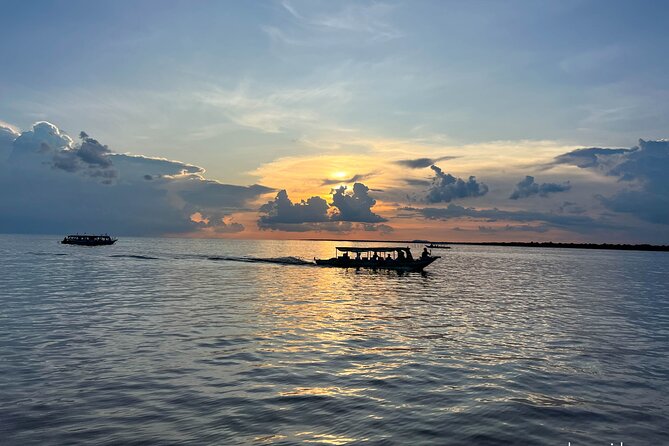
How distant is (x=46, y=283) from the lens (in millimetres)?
49625

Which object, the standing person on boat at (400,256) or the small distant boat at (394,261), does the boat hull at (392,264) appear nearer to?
the small distant boat at (394,261)

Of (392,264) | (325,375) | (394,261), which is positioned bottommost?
(325,375)

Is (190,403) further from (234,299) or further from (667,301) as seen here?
(667,301)

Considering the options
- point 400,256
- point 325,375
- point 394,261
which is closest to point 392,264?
point 394,261

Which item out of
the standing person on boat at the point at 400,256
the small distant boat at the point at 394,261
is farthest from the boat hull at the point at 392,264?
the standing person on boat at the point at 400,256

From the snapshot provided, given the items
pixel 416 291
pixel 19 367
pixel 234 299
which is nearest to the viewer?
pixel 19 367

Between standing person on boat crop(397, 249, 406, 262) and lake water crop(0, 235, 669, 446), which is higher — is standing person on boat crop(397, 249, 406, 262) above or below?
above

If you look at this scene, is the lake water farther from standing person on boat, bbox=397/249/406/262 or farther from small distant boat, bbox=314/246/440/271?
standing person on boat, bbox=397/249/406/262

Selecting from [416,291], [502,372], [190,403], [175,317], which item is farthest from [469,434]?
[416,291]

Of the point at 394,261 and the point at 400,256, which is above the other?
the point at 400,256

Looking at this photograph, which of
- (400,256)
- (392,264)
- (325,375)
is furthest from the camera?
(400,256)

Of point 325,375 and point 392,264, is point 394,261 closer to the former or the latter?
point 392,264

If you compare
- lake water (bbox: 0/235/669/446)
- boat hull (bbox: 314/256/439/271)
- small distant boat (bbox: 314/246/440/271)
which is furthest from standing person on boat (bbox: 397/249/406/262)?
lake water (bbox: 0/235/669/446)

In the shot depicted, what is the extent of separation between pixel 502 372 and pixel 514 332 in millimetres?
9887
